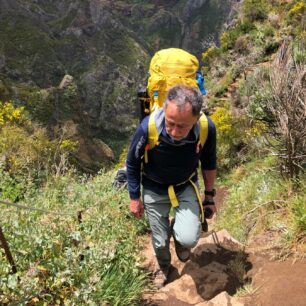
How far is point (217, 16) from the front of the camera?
14925 cm

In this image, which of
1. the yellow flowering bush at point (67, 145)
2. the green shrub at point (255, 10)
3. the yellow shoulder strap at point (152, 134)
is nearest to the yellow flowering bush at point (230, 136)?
the yellow shoulder strap at point (152, 134)

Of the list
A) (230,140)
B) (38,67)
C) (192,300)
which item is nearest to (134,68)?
(38,67)

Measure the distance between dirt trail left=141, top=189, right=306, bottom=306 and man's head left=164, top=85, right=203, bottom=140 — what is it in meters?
1.42

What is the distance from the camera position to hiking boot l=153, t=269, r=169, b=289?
3742 millimetres

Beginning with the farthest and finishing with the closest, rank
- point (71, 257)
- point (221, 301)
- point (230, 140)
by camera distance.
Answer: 1. point (230, 140)
2. point (221, 301)
3. point (71, 257)

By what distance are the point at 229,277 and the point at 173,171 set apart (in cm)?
122

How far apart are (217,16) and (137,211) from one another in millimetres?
155824

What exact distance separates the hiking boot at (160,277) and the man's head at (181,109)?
1.48 m

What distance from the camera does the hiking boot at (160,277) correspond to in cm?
374

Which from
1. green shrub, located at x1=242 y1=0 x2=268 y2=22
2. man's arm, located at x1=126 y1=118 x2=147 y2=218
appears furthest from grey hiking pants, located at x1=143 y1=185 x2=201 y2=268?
green shrub, located at x1=242 y1=0 x2=268 y2=22

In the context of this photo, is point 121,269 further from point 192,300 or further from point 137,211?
point 192,300

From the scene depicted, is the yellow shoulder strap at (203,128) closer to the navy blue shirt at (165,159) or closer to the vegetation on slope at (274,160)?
the navy blue shirt at (165,159)

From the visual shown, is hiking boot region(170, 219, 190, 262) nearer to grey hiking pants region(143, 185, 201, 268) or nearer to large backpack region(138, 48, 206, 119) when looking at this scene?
grey hiking pants region(143, 185, 201, 268)

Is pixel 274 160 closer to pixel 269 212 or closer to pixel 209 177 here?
pixel 269 212
